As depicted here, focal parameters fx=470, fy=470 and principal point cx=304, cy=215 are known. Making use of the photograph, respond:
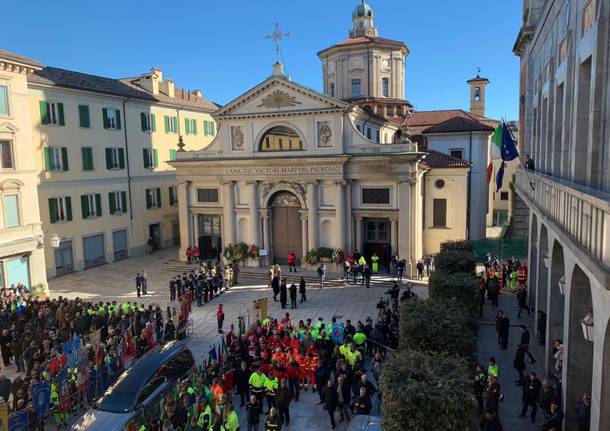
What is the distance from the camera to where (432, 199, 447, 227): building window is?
32.5m

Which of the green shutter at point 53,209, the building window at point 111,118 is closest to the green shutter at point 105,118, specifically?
the building window at point 111,118

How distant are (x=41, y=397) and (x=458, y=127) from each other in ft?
122

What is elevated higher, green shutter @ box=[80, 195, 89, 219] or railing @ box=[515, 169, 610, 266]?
railing @ box=[515, 169, 610, 266]

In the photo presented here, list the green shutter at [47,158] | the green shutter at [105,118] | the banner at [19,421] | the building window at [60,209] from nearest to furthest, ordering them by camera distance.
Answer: the banner at [19,421] → the green shutter at [47,158] → the building window at [60,209] → the green shutter at [105,118]

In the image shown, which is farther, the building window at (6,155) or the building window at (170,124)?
the building window at (170,124)

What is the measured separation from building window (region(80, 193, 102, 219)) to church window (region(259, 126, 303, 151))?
1298cm

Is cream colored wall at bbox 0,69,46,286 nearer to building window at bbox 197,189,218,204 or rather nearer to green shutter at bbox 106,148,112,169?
green shutter at bbox 106,148,112,169

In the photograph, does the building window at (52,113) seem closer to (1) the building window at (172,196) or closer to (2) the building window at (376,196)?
(1) the building window at (172,196)

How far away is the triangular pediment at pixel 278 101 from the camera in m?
29.8

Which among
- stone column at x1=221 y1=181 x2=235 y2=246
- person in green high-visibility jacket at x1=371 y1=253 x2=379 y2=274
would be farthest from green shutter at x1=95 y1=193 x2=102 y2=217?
person in green high-visibility jacket at x1=371 y1=253 x2=379 y2=274

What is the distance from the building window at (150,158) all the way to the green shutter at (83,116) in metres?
5.85

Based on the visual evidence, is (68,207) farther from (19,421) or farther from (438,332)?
(438,332)

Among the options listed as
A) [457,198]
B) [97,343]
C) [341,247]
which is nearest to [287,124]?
[341,247]

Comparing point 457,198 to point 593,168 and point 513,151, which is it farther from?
point 593,168
